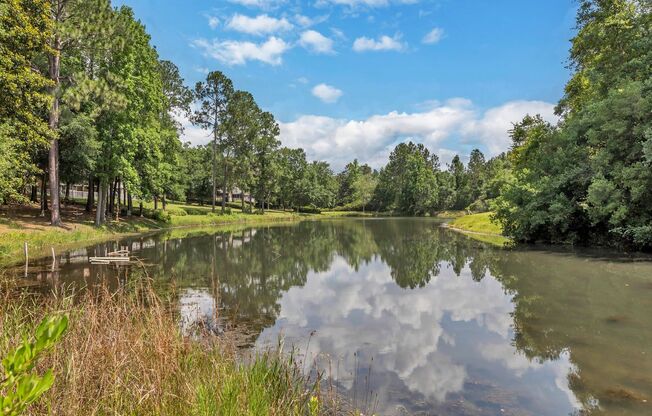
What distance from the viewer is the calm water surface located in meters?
7.65

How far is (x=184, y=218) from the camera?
54031 mm

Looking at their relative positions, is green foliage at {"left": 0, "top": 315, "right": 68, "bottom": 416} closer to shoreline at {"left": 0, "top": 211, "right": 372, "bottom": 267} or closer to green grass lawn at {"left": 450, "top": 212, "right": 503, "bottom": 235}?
shoreline at {"left": 0, "top": 211, "right": 372, "bottom": 267}

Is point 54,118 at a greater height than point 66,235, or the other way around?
point 54,118

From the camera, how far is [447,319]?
13.1 meters

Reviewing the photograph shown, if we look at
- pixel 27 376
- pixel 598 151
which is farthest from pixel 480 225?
pixel 27 376

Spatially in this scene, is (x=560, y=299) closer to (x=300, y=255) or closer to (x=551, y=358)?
(x=551, y=358)

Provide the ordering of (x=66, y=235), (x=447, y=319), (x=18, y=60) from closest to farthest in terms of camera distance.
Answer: (x=447, y=319) → (x=18, y=60) → (x=66, y=235)

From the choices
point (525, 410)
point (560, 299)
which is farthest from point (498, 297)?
point (525, 410)

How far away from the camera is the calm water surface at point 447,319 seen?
7648 mm

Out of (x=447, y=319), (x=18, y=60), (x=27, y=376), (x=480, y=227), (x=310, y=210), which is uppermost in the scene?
(x=18, y=60)

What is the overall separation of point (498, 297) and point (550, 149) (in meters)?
24.0

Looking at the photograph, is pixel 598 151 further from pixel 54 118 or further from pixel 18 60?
pixel 54 118

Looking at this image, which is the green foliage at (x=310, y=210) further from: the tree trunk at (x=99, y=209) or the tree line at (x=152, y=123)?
the tree trunk at (x=99, y=209)

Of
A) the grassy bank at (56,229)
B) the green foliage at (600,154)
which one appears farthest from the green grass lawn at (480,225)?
the grassy bank at (56,229)
